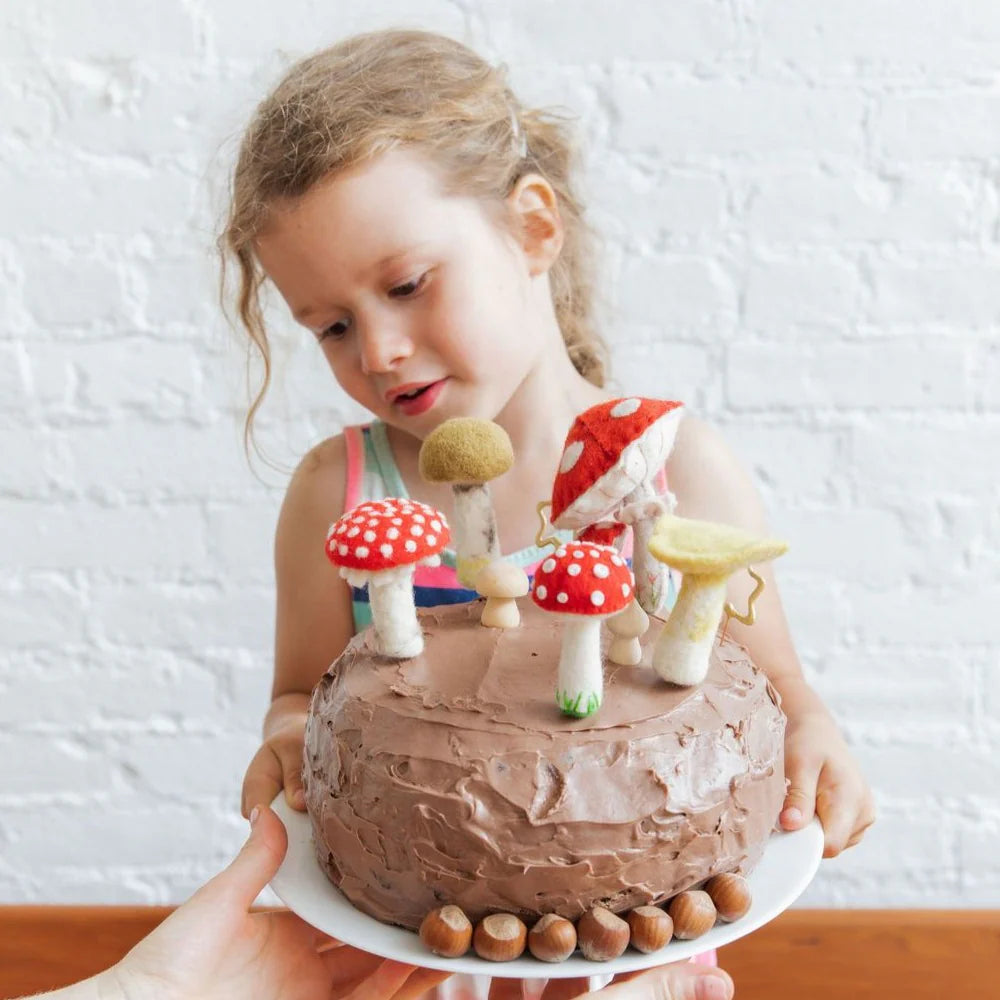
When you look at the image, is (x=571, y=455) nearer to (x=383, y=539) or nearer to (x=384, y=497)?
(x=383, y=539)

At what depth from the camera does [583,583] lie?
0.62 meters

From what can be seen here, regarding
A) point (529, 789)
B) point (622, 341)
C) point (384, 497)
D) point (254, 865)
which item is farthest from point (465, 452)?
point (622, 341)

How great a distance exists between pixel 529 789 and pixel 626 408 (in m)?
0.24

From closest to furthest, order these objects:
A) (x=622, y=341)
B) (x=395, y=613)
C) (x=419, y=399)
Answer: (x=395, y=613) < (x=419, y=399) < (x=622, y=341)

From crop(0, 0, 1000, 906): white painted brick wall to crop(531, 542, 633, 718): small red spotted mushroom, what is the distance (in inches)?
28.1

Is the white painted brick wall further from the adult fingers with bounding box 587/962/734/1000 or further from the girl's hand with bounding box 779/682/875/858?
the adult fingers with bounding box 587/962/734/1000

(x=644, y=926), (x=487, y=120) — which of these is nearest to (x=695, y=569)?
(x=644, y=926)

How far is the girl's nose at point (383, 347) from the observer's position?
901 millimetres

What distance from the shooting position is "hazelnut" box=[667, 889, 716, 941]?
0.65 m

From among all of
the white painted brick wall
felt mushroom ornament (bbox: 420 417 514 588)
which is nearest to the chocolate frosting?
felt mushroom ornament (bbox: 420 417 514 588)

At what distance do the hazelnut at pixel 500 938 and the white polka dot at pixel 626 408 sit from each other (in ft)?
1.01

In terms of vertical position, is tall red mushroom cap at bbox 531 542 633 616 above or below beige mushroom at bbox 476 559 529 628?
above

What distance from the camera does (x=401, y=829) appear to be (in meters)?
0.66

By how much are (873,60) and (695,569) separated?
2.89 ft
